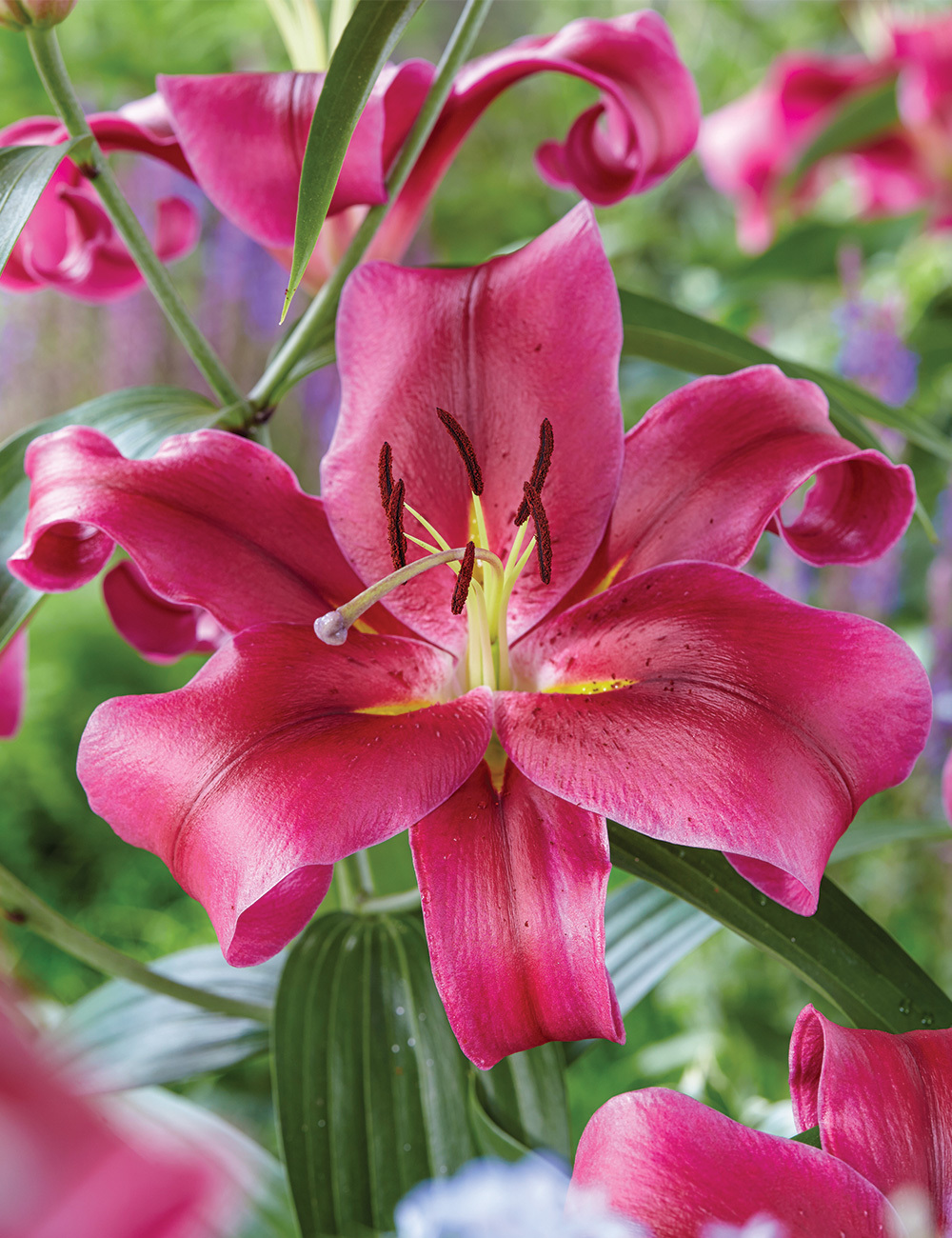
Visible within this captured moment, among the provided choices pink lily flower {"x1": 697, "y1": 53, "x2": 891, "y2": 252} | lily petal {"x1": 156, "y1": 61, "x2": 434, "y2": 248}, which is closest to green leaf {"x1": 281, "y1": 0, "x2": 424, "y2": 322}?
lily petal {"x1": 156, "y1": 61, "x2": 434, "y2": 248}

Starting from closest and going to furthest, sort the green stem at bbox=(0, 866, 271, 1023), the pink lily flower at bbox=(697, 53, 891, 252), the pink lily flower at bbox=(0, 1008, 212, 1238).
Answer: the pink lily flower at bbox=(0, 1008, 212, 1238), the green stem at bbox=(0, 866, 271, 1023), the pink lily flower at bbox=(697, 53, 891, 252)

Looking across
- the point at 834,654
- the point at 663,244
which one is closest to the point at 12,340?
the point at 663,244

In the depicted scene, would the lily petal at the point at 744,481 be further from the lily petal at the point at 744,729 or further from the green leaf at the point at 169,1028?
the green leaf at the point at 169,1028

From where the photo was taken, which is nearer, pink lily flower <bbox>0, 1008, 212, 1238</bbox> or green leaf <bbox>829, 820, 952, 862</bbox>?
pink lily flower <bbox>0, 1008, 212, 1238</bbox>

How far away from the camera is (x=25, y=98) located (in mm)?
1483

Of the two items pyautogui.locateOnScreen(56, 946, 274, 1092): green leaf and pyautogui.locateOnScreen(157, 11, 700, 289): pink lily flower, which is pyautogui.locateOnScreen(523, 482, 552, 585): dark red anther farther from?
pyautogui.locateOnScreen(56, 946, 274, 1092): green leaf

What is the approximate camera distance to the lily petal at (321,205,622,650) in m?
0.30

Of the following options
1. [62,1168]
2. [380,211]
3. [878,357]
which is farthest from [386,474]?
[878,357]

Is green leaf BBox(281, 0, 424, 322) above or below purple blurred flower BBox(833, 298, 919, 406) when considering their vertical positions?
above

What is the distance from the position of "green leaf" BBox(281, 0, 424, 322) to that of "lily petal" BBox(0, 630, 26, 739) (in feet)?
0.73

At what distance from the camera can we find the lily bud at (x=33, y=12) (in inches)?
12.5

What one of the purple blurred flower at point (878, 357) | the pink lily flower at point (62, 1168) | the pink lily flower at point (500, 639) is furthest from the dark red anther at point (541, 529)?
the purple blurred flower at point (878, 357)

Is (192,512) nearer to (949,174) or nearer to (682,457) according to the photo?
(682,457)

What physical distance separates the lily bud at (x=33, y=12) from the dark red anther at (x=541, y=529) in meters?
0.20
